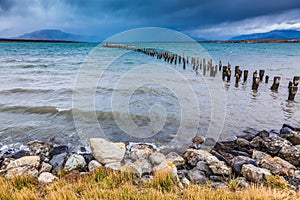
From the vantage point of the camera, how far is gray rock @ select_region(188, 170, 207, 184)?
13.7ft

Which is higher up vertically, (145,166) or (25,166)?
(145,166)

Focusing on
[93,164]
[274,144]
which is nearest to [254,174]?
[274,144]

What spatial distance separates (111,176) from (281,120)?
8119mm

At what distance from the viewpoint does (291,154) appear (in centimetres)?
534

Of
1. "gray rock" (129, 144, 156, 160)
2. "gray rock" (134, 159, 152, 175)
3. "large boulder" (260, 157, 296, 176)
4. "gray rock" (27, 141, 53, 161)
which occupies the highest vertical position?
"gray rock" (134, 159, 152, 175)

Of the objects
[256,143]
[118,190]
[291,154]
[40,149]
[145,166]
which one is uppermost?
[118,190]

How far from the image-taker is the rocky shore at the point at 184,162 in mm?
4188

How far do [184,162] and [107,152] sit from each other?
6.46 ft

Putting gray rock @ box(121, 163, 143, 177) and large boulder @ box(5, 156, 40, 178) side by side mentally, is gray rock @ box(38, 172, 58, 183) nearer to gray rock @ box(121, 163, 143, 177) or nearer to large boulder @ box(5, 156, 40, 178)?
large boulder @ box(5, 156, 40, 178)

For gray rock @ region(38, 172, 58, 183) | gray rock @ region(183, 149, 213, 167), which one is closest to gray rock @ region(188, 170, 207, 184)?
gray rock @ region(183, 149, 213, 167)

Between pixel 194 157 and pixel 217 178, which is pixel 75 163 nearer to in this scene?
pixel 194 157

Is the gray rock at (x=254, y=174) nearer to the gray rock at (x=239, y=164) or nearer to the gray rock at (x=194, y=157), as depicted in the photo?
the gray rock at (x=239, y=164)

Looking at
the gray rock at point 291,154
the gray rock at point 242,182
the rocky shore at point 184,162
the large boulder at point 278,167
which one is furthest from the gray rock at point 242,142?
the gray rock at point 242,182

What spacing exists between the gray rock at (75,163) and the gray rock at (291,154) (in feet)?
16.9
